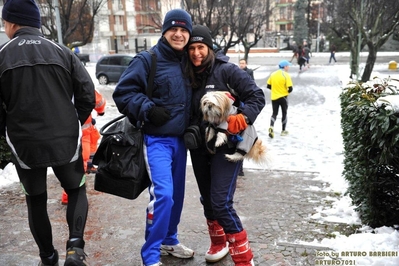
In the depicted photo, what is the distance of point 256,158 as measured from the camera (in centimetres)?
324

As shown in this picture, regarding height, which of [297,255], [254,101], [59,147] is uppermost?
[254,101]

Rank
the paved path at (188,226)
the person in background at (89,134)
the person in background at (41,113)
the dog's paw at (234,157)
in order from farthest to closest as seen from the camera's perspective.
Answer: the person in background at (89,134), the paved path at (188,226), the dog's paw at (234,157), the person in background at (41,113)

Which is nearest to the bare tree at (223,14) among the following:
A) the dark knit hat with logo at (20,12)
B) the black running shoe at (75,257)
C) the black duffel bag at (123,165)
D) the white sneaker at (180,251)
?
the white sneaker at (180,251)

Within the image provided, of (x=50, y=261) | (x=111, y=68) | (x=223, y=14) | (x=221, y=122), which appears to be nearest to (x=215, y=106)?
(x=221, y=122)

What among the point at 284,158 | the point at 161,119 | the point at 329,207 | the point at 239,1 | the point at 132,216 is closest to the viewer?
the point at 161,119

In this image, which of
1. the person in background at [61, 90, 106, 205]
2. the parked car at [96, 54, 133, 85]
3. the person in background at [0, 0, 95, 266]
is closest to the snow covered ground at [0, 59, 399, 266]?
the person in background at [61, 90, 106, 205]

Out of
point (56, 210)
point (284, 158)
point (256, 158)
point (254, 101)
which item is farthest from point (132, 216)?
point (284, 158)

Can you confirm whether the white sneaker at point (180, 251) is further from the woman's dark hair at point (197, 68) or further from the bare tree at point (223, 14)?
the bare tree at point (223, 14)

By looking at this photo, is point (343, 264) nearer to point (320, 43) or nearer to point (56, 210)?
point (56, 210)

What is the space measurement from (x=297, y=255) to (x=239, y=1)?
731 inches

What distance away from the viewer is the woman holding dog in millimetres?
3016

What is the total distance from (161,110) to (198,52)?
21.4 inches

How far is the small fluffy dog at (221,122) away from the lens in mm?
2939

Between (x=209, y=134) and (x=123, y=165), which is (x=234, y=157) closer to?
(x=209, y=134)
